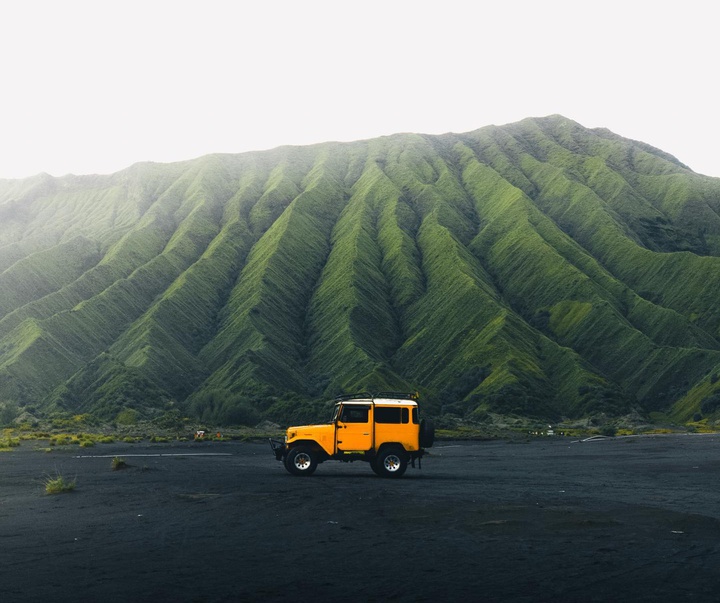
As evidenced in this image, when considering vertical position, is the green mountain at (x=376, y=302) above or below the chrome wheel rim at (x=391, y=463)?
above

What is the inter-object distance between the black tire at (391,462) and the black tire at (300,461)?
2.79 metres

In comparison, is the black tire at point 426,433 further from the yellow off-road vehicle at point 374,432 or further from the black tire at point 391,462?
the black tire at point 391,462

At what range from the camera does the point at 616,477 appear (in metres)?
39.1

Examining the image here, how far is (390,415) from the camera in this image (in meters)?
35.5

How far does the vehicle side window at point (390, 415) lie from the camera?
3547 centimetres

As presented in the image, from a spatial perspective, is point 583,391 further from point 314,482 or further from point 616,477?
point 314,482

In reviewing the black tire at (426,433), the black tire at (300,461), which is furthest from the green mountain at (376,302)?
the black tire at (426,433)

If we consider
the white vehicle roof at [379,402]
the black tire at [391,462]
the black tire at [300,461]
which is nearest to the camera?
the white vehicle roof at [379,402]

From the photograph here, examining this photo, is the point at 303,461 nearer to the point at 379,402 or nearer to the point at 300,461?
the point at 300,461

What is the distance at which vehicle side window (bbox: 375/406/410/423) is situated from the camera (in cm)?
3547

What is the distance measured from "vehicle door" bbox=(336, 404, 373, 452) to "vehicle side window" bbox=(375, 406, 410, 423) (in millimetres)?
381

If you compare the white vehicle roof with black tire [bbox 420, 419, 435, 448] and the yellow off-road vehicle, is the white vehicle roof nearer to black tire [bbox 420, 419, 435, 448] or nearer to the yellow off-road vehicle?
the yellow off-road vehicle

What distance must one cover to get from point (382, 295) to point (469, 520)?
127 m

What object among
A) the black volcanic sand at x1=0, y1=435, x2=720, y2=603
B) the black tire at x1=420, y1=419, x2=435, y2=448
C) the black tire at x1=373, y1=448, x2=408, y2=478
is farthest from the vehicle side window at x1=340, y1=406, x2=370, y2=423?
the black volcanic sand at x1=0, y1=435, x2=720, y2=603
